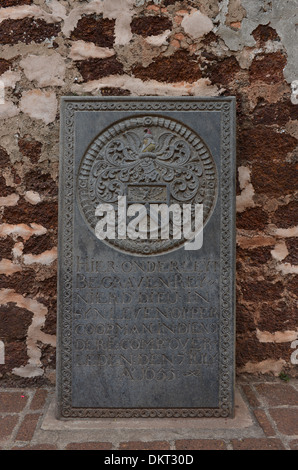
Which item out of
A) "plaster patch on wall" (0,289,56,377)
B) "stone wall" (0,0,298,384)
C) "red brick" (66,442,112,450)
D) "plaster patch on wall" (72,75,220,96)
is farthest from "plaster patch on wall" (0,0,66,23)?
"red brick" (66,442,112,450)

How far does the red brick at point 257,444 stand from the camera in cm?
178

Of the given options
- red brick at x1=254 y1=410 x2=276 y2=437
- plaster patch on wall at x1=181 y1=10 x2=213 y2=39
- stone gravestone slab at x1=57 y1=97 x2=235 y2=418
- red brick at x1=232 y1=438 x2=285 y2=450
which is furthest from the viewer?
plaster patch on wall at x1=181 y1=10 x2=213 y2=39

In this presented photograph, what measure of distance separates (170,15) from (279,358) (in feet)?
7.11

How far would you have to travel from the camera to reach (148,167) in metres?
2.14

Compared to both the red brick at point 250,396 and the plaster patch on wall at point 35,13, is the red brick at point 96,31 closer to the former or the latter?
the plaster patch on wall at point 35,13

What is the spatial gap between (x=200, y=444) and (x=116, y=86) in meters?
1.96

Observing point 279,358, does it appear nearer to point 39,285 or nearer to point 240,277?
point 240,277

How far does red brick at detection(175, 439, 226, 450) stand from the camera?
1.78 metres

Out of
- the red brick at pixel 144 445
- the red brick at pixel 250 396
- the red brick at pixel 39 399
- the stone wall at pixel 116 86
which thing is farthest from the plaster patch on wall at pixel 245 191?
the red brick at pixel 39 399

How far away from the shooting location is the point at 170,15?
236cm

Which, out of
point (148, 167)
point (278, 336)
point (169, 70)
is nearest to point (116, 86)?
point (169, 70)

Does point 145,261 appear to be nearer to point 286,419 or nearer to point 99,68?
point 286,419

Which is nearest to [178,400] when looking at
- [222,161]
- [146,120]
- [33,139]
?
[222,161]

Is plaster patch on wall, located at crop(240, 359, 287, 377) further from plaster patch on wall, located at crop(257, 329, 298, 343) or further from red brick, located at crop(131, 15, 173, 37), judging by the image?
red brick, located at crop(131, 15, 173, 37)
